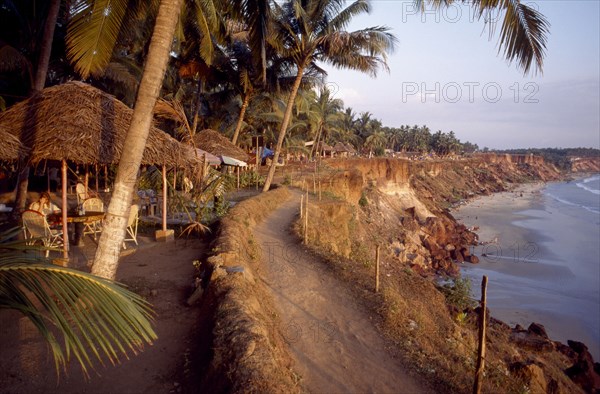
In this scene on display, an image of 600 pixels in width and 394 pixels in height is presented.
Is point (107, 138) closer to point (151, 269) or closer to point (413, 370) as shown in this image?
point (151, 269)

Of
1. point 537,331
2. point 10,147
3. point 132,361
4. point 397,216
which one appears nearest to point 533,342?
point 537,331

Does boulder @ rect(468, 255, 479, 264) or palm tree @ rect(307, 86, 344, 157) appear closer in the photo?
boulder @ rect(468, 255, 479, 264)

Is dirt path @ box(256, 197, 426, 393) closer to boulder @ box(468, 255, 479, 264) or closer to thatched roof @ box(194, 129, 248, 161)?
thatched roof @ box(194, 129, 248, 161)

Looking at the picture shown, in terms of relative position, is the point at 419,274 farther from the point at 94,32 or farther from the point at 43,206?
the point at 94,32

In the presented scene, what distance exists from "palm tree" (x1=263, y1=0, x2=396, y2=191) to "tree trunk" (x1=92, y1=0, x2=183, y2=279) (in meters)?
11.1

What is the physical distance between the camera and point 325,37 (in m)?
15.6

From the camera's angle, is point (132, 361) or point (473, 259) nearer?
point (132, 361)

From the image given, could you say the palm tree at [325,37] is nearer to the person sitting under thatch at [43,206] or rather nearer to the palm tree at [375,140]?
the person sitting under thatch at [43,206]

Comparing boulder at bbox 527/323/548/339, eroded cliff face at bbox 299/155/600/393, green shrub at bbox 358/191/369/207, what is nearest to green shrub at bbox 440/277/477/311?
→ eroded cliff face at bbox 299/155/600/393

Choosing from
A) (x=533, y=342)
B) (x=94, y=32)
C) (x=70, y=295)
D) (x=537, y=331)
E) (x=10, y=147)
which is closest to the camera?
(x=70, y=295)

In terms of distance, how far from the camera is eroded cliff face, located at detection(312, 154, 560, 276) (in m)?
17.2

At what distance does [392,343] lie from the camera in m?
6.62

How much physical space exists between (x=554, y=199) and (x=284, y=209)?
52.9 metres

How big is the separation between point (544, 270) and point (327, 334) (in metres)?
18.2
